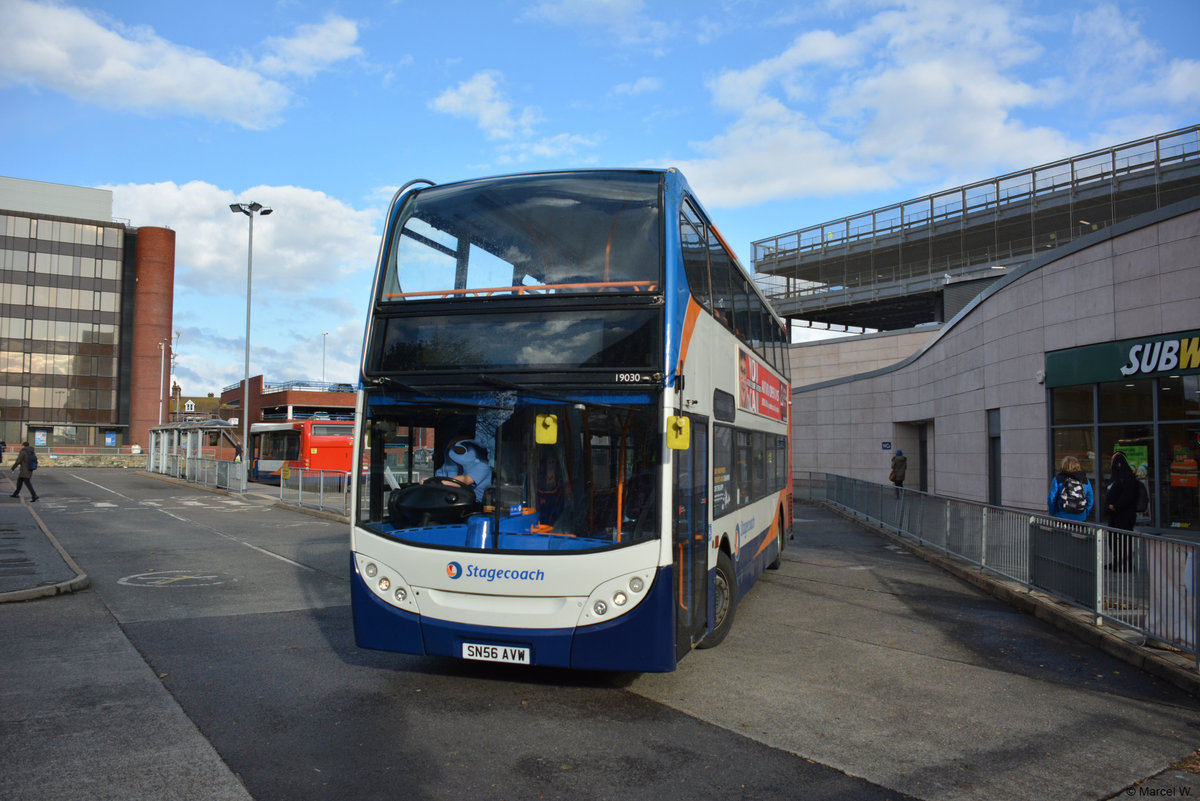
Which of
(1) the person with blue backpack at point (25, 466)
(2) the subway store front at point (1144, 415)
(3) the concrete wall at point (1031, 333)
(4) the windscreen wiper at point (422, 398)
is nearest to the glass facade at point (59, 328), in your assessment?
(1) the person with blue backpack at point (25, 466)

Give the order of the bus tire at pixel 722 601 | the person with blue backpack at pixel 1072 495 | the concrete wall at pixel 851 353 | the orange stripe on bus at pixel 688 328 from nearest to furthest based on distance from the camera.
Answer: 1. the orange stripe on bus at pixel 688 328
2. the bus tire at pixel 722 601
3. the person with blue backpack at pixel 1072 495
4. the concrete wall at pixel 851 353

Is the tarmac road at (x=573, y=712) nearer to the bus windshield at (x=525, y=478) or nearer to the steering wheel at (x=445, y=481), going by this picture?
the bus windshield at (x=525, y=478)

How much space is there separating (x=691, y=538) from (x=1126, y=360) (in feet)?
42.3

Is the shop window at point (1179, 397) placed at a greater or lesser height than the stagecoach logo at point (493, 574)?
greater

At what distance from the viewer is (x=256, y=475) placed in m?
45.1

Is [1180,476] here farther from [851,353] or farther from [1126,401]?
[851,353]

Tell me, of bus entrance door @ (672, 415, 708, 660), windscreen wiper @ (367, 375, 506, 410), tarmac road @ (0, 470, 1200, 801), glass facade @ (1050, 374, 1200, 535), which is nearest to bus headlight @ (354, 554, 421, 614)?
tarmac road @ (0, 470, 1200, 801)

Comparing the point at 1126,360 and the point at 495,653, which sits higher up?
the point at 1126,360

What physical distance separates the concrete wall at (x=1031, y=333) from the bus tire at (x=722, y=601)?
10957 mm

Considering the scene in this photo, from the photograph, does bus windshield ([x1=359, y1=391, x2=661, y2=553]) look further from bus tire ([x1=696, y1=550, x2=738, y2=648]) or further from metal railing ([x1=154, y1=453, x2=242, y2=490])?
metal railing ([x1=154, y1=453, x2=242, y2=490])

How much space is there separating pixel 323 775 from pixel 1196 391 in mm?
15088

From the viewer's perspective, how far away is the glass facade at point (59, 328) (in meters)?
81.6

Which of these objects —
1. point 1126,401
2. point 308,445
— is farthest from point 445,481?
point 308,445

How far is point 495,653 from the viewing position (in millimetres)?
6363
